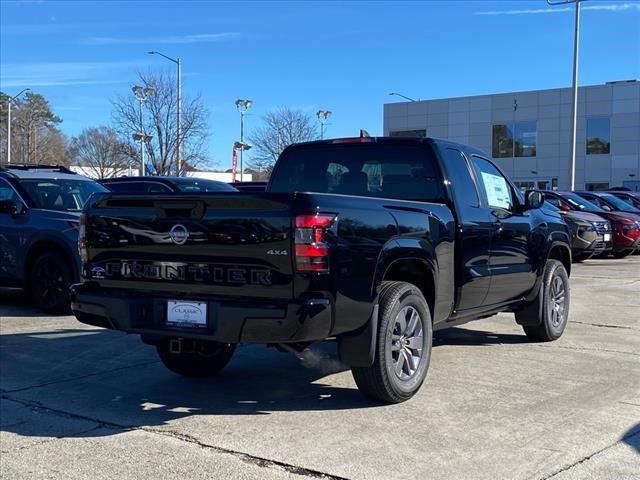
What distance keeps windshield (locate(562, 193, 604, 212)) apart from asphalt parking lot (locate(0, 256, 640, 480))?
36.0 ft

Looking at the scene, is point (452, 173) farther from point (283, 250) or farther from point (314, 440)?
point (314, 440)

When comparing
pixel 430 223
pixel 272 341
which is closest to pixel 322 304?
pixel 272 341

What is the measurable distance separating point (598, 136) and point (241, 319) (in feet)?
149

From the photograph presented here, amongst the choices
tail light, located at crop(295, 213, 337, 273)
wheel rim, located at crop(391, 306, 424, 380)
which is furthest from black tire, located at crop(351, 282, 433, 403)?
tail light, located at crop(295, 213, 337, 273)

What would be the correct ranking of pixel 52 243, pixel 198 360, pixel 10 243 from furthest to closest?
pixel 10 243, pixel 52 243, pixel 198 360

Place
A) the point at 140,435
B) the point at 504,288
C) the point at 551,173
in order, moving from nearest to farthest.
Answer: the point at 140,435
the point at 504,288
the point at 551,173

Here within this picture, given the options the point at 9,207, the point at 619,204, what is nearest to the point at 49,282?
the point at 9,207

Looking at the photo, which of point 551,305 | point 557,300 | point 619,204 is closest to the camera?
point 551,305

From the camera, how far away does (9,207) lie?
952 centimetres

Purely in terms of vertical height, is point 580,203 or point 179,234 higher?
point 580,203

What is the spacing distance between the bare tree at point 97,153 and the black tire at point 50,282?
180ft

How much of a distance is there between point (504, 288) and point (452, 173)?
133cm

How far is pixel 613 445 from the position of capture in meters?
4.37

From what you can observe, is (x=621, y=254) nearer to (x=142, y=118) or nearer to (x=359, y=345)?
(x=359, y=345)
